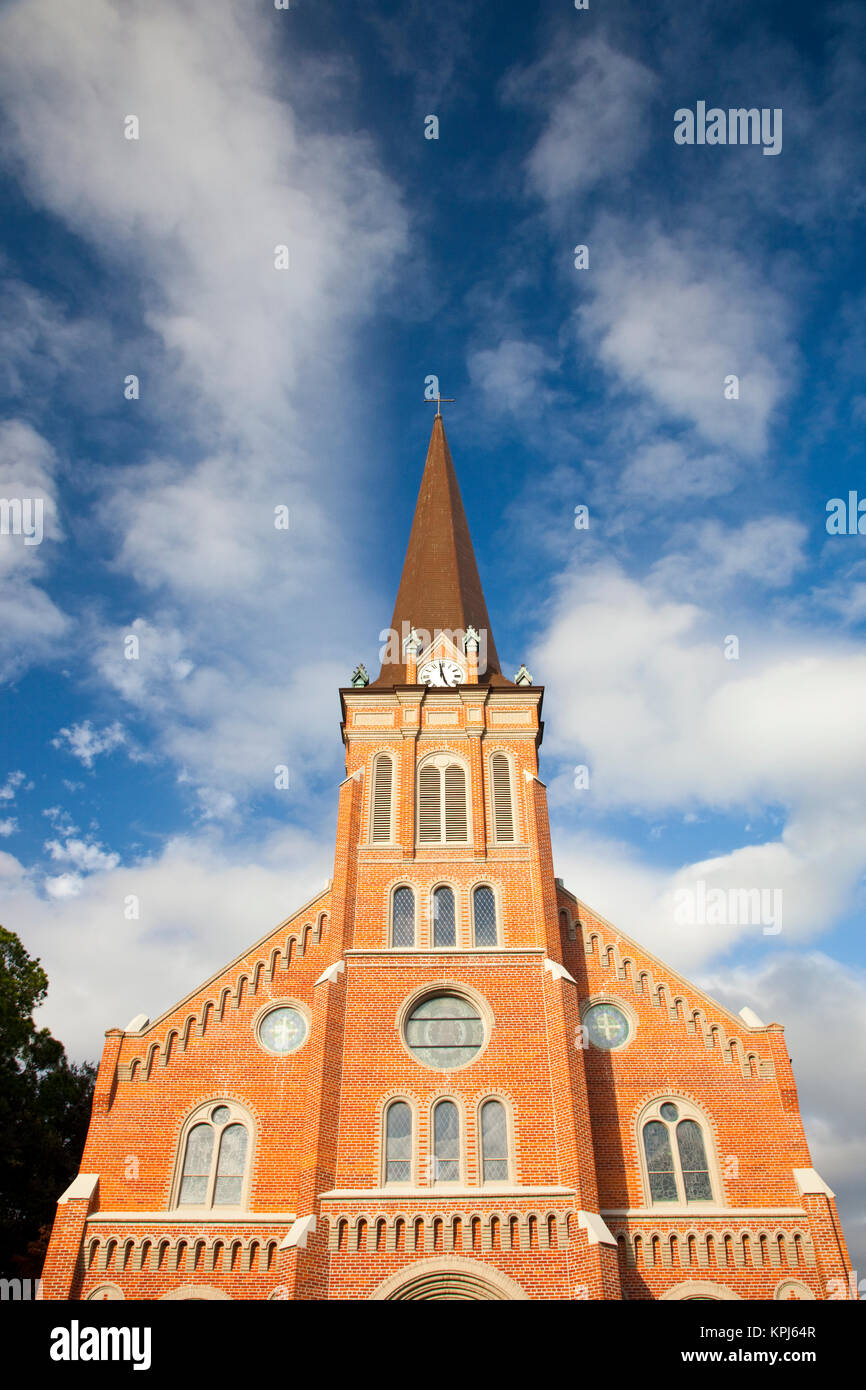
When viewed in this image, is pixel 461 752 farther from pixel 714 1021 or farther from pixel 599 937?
pixel 714 1021

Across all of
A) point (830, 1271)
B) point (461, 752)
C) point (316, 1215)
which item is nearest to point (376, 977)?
point (316, 1215)

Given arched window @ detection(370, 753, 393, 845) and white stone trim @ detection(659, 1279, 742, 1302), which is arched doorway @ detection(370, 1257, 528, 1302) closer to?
white stone trim @ detection(659, 1279, 742, 1302)

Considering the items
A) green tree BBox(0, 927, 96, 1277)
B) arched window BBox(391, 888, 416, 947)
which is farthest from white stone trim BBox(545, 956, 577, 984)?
green tree BBox(0, 927, 96, 1277)

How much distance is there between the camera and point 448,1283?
18734mm

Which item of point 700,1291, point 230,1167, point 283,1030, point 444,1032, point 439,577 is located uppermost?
point 439,577

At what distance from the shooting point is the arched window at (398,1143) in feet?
66.6

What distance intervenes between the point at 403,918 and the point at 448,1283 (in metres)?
8.29

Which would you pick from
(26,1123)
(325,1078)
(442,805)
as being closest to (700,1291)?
(325,1078)

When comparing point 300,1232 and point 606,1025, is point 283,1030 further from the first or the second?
point 606,1025

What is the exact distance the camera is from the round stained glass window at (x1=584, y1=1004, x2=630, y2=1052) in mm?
22906

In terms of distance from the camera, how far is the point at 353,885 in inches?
972
